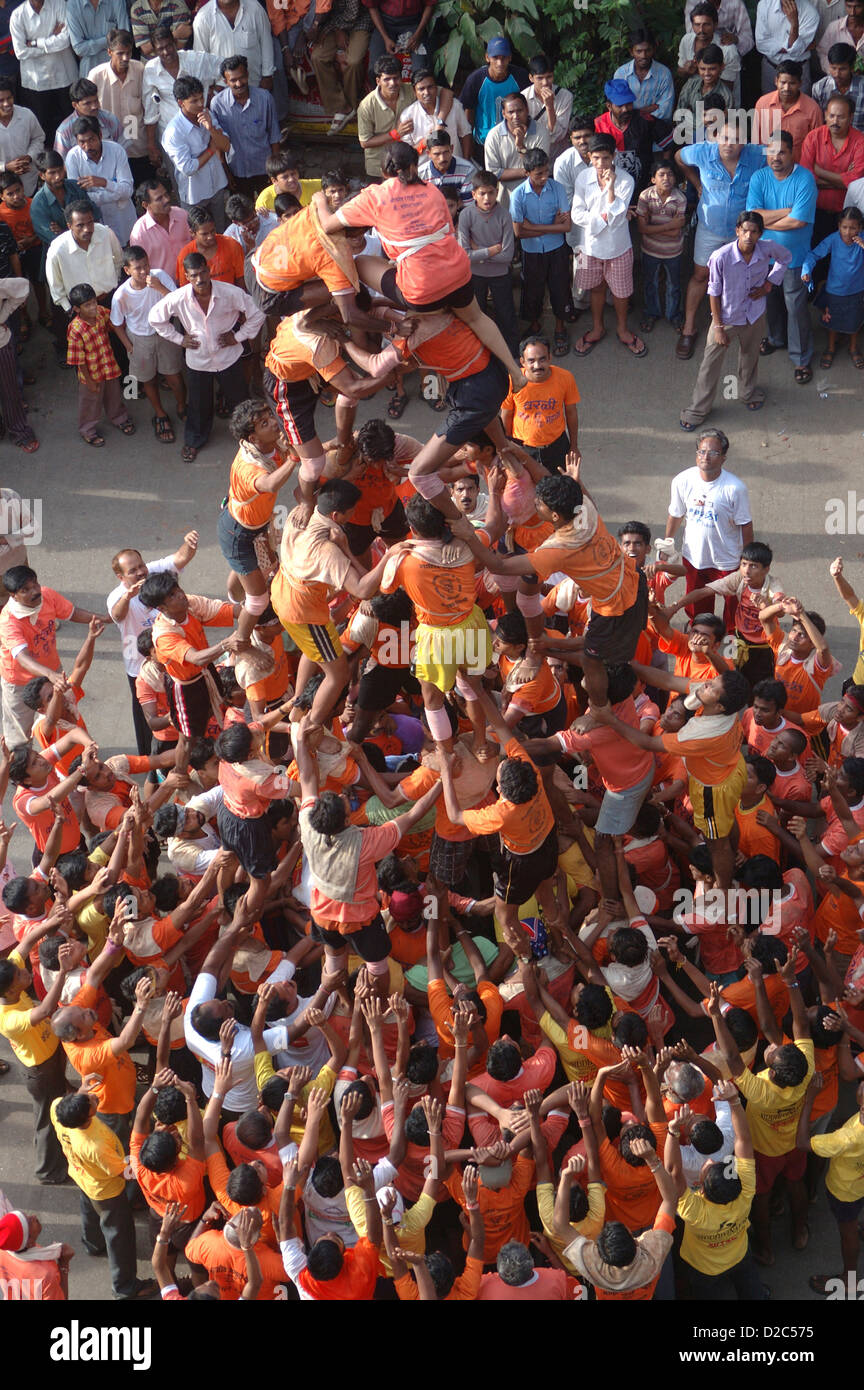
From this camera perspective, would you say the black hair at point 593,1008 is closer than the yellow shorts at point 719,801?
Yes

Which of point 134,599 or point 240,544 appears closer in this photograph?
point 240,544

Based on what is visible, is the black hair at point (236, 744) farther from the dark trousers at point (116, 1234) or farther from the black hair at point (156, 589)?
the dark trousers at point (116, 1234)

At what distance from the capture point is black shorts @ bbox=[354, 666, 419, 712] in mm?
9031

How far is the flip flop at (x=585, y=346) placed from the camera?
13.2m

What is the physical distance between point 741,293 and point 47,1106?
270 inches

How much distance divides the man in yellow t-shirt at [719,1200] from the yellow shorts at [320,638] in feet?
9.04

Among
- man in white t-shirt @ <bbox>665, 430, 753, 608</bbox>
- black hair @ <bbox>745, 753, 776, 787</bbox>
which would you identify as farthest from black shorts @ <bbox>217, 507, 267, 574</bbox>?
black hair @ <bbox>745, 753, 776, 787</bbox>

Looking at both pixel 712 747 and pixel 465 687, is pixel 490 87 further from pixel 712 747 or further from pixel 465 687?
pixel 712 747

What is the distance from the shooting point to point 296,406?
877 centimetres

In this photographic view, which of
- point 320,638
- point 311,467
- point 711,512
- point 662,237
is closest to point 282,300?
point 311,467

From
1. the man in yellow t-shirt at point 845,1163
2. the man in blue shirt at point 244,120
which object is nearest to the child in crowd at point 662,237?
the man in blue shirt at point 244,120

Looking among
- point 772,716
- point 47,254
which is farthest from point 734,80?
point 772,716

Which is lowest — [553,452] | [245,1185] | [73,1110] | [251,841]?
[245,1185]

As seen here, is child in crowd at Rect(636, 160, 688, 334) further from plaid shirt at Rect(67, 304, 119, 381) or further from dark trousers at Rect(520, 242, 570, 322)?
plaid shirt at Rect(67, 304, 119, 381)
